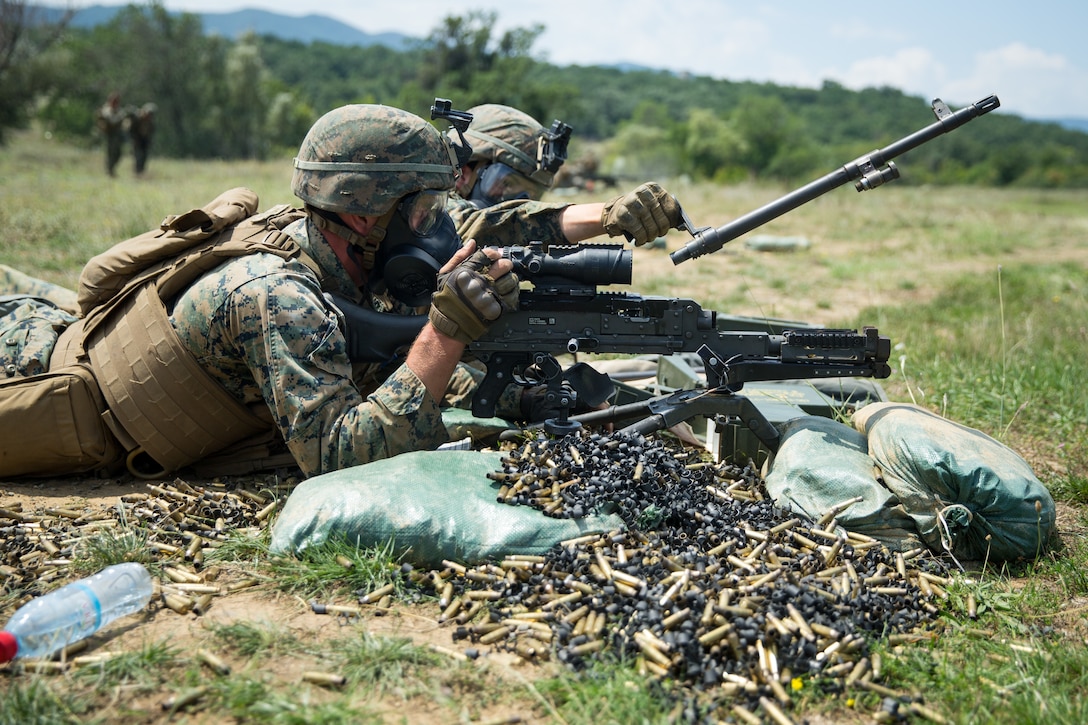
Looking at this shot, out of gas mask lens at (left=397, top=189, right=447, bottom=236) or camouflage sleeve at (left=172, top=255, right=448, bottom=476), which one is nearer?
camouflage sleeve at (left=172, top=255, right=448, bottom=476)

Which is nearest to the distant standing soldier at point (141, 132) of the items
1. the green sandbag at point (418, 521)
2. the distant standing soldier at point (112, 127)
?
the distant standing soldier at point (112, 127)

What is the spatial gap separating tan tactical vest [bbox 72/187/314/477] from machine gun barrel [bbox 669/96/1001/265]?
83.8 inches

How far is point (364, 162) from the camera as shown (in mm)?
4402

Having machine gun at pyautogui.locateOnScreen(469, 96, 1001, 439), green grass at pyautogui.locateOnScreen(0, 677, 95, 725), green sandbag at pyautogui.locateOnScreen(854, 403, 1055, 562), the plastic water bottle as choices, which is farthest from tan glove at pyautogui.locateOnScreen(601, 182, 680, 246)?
green grass at pyautogui.locateOnScreen(0, 677, 95, 725)

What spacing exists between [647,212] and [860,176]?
1187 millimetres

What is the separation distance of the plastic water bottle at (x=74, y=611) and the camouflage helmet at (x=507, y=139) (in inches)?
150

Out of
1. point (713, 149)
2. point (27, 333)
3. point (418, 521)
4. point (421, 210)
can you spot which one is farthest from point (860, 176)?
point (713, 149)

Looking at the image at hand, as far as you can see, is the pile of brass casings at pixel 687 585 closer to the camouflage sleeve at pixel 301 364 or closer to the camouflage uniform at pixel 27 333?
the camouflage sleeve at pixel 301 364

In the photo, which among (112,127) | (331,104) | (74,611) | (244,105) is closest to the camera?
(74,611)

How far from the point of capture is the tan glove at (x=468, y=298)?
4277mm

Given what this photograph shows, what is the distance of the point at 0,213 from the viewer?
39.9 ft

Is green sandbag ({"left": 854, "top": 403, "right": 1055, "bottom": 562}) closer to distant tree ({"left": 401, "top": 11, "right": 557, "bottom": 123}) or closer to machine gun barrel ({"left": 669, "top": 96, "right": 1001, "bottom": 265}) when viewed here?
machine gun barrel ({"left": 669, "top": 96, "right": 1001, "bottom": 265})

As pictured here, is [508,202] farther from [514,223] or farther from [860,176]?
[860,176]

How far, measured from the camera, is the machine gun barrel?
450 centimetres
